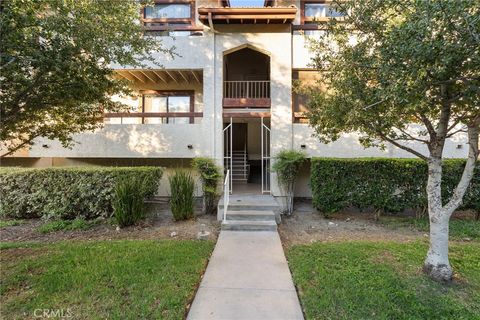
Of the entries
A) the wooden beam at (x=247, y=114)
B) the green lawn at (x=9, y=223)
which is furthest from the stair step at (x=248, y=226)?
the green lawn at (x=9, y=223)

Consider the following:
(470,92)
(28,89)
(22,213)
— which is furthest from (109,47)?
(22,213)

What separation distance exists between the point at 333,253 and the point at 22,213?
947 centimetres

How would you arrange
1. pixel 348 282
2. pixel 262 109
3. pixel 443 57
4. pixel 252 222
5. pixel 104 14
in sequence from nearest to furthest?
pixel 443 57, pixel 348 282, pixel 104 14, pixel 252 222, pixel 262 109

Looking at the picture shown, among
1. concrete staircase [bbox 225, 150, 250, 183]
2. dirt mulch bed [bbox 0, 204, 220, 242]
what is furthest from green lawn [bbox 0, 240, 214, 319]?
concrete staircase [bbox 225, 150, 250, 183]

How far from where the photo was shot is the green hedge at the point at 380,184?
8227mm

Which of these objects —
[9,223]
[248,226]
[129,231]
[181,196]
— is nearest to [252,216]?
[248,226]

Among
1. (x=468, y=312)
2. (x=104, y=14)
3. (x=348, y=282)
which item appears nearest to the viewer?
(x=468, y=312)

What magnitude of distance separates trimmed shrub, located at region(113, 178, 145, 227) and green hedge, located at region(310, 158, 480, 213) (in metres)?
5.37

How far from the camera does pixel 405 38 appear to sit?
11.6 ft

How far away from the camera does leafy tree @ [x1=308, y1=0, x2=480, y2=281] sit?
3.25m

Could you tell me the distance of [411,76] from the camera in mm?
3408

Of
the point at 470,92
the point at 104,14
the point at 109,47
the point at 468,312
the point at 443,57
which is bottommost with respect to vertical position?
the point at 468,312

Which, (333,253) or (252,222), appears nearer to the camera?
(333,253)

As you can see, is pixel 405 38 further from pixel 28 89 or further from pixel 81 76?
pixel 28 89
